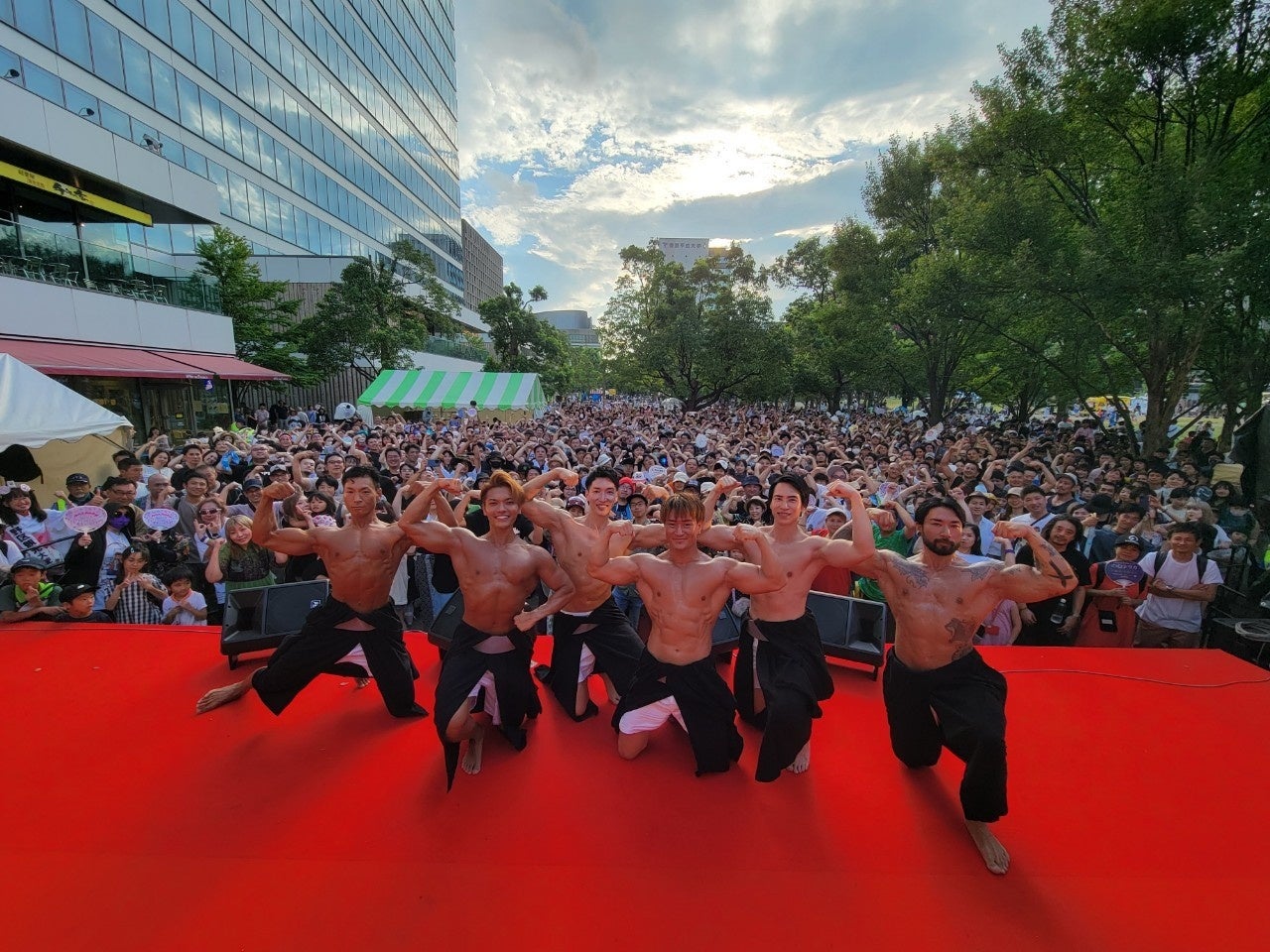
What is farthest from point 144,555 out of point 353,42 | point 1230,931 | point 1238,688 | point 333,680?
point 353,42

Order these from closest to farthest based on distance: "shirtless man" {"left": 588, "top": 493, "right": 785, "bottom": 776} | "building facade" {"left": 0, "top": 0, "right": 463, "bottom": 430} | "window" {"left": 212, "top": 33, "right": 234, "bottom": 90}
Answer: "shirtless man" {"left": 588, "top": 493, "right": 785, "bottom": 776} < "building facade" {"left": 0, "top": 0, "right": 463, "bottom": 430} < "window" {"left": 212, "top": 33, "right": 234, "bottom": 90}

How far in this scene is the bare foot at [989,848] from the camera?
2.69m

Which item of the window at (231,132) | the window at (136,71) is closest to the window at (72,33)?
the window at (136,71)

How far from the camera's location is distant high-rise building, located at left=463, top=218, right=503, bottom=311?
212 feet

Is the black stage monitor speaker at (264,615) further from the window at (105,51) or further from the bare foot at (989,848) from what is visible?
the window at (105,51)

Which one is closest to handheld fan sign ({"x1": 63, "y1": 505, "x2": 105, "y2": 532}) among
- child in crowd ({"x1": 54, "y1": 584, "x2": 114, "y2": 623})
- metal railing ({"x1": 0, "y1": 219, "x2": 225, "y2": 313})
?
child in crowd ({"x1": 54, "y1": 584, "x2": 114, "y2": 623})

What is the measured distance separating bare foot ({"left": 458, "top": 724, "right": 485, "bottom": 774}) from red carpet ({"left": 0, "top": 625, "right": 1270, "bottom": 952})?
0.30 feet

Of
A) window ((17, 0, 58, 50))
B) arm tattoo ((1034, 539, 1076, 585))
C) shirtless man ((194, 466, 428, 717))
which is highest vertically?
window ((17, 0, 58, 50))

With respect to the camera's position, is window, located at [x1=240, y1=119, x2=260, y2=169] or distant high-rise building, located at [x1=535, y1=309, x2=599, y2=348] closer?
window, located at [x1=240, y1=119, x2=260, y2=169]

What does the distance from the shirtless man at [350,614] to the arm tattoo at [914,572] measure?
10.4 feet

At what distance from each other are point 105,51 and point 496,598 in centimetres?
2364

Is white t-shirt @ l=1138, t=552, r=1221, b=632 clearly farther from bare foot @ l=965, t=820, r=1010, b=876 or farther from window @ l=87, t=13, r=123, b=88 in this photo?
window @ l=87, t=13, r=123, b=88

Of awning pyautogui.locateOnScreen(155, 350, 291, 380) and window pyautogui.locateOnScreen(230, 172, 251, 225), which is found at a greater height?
window pyautogui.locateOnScreen(230, 172, 251, 225)

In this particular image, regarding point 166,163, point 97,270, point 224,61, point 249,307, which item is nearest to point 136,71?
point 166,163
